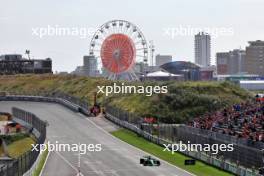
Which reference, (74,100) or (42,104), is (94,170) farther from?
(42,104)

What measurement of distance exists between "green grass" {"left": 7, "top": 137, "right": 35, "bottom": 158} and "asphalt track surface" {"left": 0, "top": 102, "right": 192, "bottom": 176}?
225 cm

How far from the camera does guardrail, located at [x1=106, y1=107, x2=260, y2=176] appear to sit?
150ft

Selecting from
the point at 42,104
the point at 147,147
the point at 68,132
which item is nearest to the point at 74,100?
the point at 42,104

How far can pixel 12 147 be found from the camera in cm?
6988

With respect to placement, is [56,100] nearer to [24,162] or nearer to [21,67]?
[24,162]

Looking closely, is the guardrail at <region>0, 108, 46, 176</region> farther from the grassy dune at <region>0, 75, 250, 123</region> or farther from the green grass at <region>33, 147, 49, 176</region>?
the grassy dune at <region>0, 75, 250, 123</region>

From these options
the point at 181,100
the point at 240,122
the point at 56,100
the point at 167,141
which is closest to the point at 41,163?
the point at 167,141

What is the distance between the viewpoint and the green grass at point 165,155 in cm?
4915

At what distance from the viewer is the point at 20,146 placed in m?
69.5

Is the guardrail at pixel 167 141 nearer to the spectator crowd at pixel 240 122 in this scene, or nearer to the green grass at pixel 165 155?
the green grass at pixel 165 155

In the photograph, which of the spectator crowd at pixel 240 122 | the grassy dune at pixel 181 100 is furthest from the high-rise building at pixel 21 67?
the spectator crowd at pixel 240 122

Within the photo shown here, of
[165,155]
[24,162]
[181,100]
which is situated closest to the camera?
[24,162]

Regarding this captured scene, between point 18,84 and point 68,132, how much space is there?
76.8 meters

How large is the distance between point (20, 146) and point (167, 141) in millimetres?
16009
